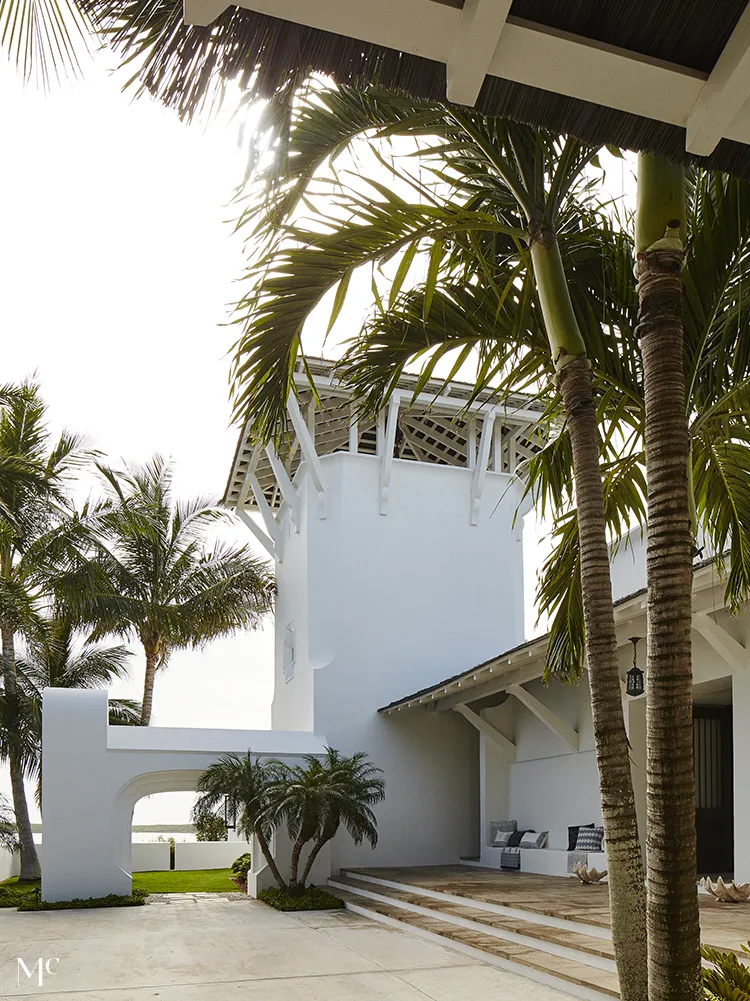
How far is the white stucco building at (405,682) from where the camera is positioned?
1473 centimetres

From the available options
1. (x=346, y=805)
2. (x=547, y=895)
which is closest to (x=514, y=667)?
(x=346, y=805)

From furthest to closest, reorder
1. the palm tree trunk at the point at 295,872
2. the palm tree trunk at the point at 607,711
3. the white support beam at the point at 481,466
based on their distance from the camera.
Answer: the white support beam at the point at 481,466, the palm tree trunk at the point at 295,872, the palm tree trunk at the point at 607,711

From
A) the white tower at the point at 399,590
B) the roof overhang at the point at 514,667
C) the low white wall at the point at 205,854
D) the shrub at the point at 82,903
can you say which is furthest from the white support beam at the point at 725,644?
the low white wall at the point at 205,854

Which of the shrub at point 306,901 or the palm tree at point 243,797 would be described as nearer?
the shrub at point 306,901

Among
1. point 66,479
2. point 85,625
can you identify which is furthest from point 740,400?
point 85,625

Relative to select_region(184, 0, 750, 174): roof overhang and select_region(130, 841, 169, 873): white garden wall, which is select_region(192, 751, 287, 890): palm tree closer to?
select_region(130, 841, 169, 873): white garden wall

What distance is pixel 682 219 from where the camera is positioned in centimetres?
321

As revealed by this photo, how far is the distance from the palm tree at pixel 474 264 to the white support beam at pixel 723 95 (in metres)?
1.65

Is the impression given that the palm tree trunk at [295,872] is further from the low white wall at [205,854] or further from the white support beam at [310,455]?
the low white wall at [205,854]

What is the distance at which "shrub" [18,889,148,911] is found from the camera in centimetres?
1422

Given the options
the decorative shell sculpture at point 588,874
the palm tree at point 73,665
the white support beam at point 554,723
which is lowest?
the decorative shell sculpture at point 588,874

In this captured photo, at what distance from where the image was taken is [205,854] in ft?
83.9

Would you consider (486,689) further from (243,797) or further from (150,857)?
(150,857)

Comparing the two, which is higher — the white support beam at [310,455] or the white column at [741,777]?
the white support beam at [310,455]
